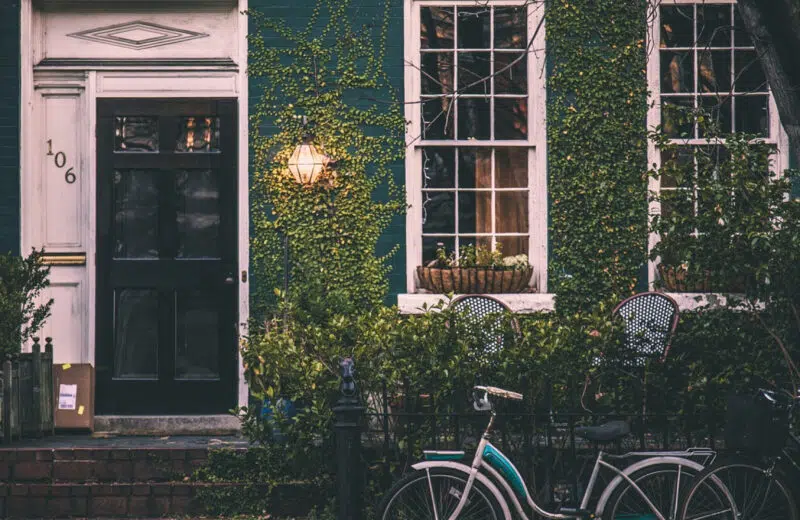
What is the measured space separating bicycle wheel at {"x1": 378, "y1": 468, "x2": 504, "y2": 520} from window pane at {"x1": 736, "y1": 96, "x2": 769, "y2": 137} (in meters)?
5.13

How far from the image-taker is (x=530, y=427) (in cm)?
644

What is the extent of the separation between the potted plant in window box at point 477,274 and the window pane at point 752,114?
7.74 ft

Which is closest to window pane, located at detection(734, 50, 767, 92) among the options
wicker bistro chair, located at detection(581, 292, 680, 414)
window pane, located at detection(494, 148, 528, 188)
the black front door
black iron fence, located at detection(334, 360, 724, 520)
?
window pane, located at detection(494, 148, 528, 188)

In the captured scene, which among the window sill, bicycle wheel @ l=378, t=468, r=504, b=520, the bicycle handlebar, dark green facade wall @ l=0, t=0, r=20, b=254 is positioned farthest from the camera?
dark green facade wall @ l=0, t=0, r=20, b=254

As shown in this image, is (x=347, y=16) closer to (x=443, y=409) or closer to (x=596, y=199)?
(x=596, y=199)

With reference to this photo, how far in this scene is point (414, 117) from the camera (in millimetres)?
9289

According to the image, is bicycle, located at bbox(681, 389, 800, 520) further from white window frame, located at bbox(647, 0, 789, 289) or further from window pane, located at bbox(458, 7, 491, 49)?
window pane, located at bbox(458, 7, 491, 49)

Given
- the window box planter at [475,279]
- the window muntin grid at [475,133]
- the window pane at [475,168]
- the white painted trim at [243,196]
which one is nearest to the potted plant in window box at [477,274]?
the window box planter at [475,279]

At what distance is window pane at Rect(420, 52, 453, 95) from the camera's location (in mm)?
9367

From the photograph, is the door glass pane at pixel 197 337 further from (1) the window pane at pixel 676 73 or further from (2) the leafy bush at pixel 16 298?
(1) the window pane at pixel 676 73

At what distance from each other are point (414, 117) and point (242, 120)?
4.98 ft

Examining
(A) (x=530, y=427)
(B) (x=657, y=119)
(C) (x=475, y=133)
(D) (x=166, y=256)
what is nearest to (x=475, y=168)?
(C) (x=475, y=133)

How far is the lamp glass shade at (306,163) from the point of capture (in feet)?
29.9

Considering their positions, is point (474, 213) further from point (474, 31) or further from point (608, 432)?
point (608, 432)
